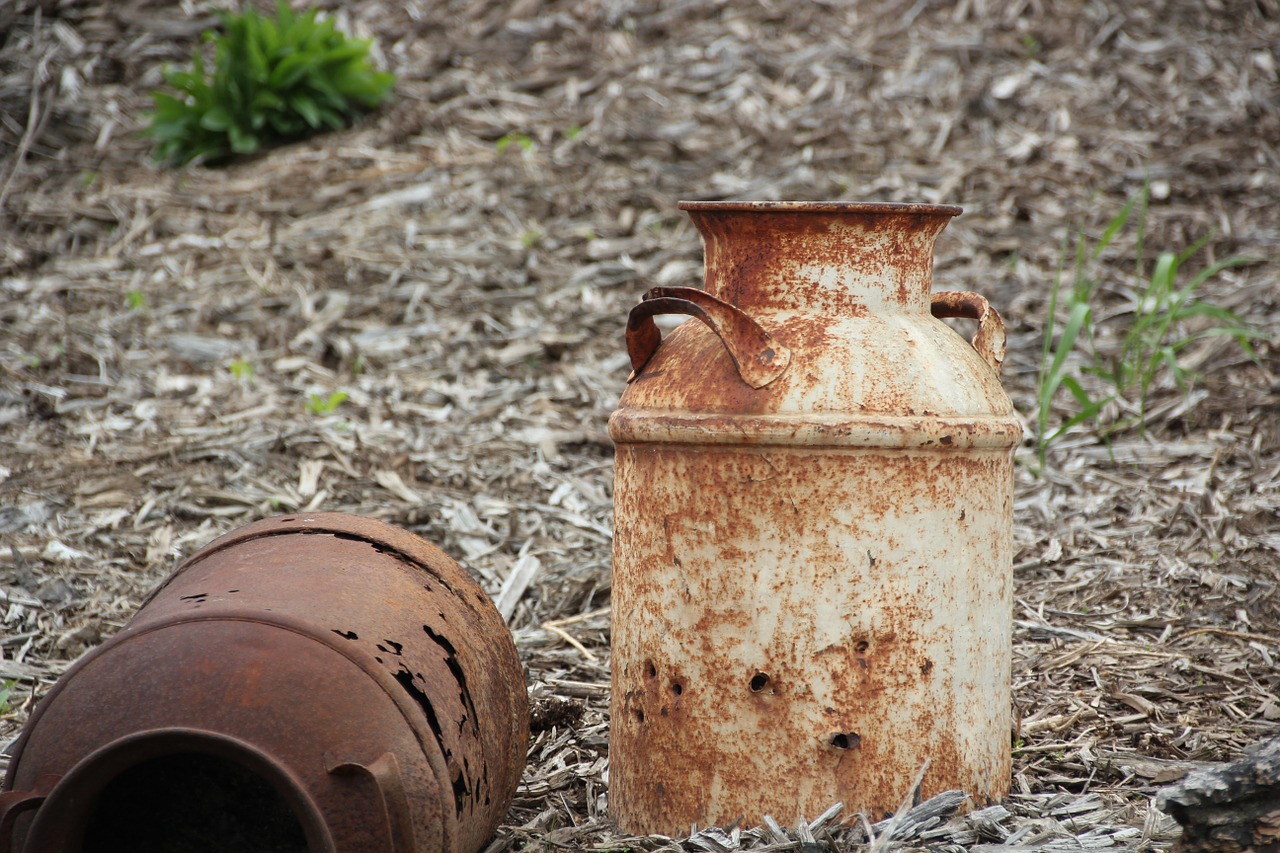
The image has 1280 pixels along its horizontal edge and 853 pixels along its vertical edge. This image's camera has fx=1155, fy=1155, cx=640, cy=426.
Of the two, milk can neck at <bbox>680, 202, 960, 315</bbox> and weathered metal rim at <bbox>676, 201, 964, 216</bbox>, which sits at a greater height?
weathered metal rim at <bbox>676, 201, 964, 216</bbox>

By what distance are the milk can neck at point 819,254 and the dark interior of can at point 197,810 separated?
4.30 feet

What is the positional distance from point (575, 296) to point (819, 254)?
2.82 meters

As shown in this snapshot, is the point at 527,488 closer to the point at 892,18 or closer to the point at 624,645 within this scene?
the point at 624,645

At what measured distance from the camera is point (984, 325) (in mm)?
2488

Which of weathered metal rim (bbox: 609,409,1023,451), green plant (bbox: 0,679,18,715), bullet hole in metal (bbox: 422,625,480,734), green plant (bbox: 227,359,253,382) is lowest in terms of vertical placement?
green plant (bbox: 0,679,18,715)

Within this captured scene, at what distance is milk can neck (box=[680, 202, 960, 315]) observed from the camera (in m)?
2.33

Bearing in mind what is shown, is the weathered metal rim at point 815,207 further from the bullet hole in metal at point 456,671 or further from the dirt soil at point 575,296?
the dirt soil at point 575,296

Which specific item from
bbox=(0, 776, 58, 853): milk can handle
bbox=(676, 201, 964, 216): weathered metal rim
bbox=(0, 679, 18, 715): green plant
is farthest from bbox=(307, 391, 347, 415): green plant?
bbox=(0, 776, 58, 853): milk can handle

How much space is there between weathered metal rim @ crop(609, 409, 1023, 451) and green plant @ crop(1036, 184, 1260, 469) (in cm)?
158

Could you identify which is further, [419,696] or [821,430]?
[821,430]

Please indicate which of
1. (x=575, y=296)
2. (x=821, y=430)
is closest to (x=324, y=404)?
(x=575, y=296)

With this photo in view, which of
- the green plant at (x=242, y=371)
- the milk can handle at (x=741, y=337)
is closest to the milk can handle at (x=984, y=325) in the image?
the milk can handle at (x=741, y=337)

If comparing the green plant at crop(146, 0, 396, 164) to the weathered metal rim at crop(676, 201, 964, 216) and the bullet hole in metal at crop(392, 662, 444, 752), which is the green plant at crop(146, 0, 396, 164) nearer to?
the weathered metal rim at crop(676, 201, 964, 216)

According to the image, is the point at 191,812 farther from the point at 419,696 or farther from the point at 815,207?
the point at 815,207
